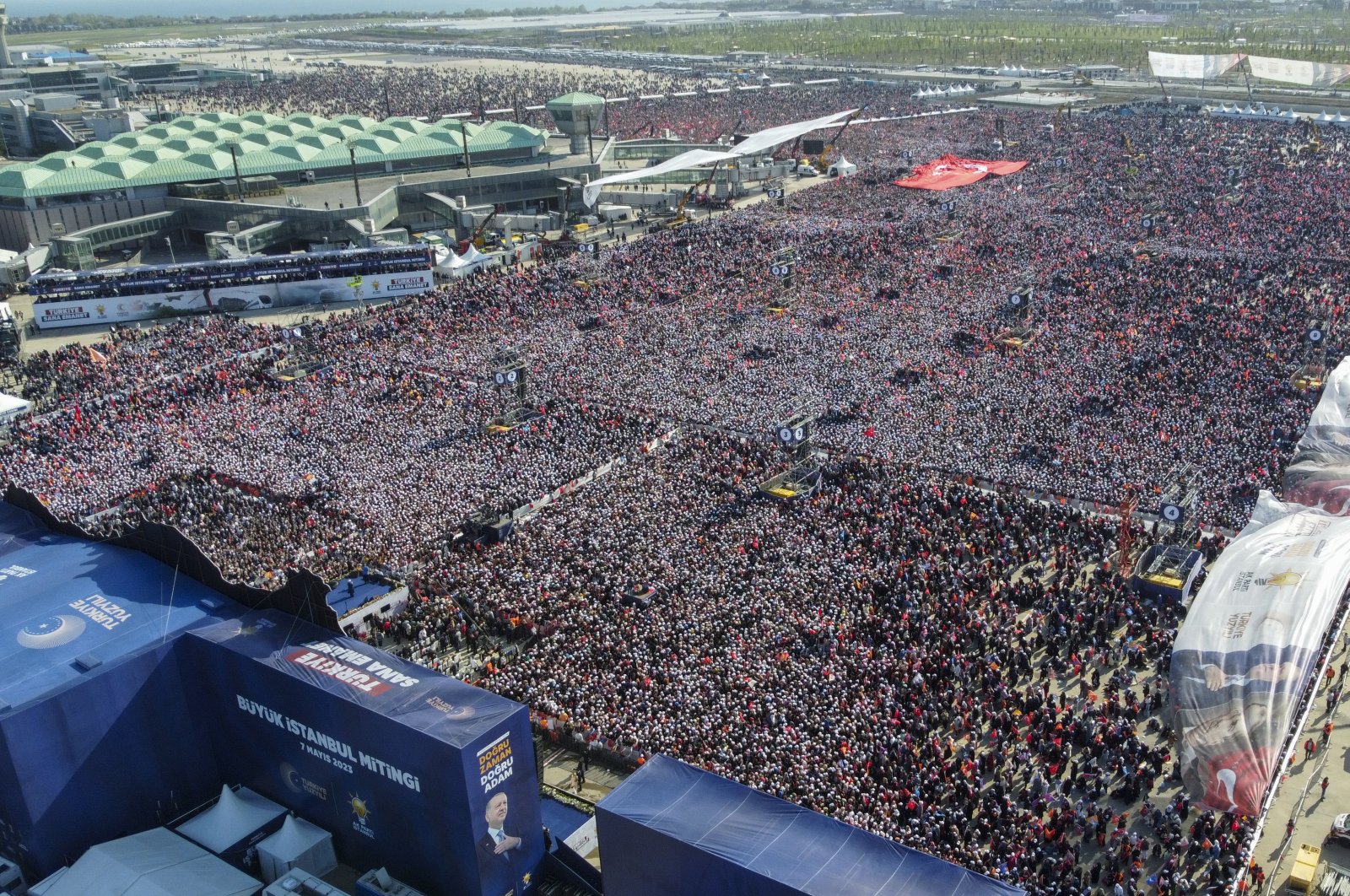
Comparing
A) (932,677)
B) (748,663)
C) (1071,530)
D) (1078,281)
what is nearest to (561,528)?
(748,663)

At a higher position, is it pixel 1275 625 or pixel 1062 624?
pixel 1275 625

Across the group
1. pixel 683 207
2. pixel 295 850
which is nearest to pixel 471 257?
pixel 683 207

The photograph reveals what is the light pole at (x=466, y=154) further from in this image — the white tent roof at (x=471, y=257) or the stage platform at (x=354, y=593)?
the stage platform at (x=354, y=593)

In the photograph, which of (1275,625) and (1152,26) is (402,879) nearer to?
(1275,625)

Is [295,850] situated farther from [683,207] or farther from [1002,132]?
[1002,132]

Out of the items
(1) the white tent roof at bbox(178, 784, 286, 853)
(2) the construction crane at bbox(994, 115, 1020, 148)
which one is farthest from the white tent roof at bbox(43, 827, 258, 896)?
(2) the construction crane at bbox(994, 115, 1020, 148)

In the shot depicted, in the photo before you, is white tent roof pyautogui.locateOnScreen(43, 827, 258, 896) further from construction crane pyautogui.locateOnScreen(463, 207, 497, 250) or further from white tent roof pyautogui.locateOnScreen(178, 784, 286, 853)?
construction crane pyautogui.locateOnScreen(463, 207, 497, 250)
